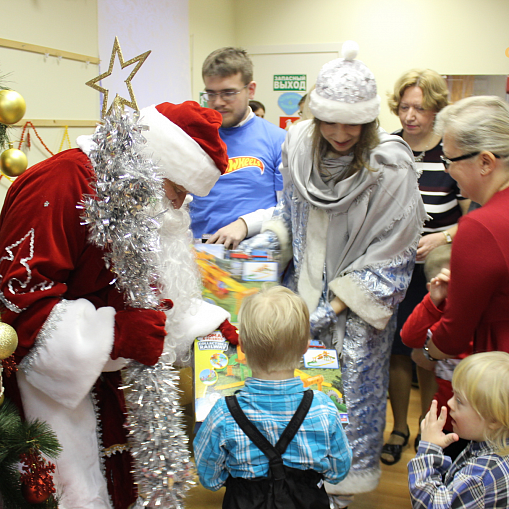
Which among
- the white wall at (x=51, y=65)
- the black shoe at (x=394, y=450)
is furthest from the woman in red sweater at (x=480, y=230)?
the white wall at (x=51, y=65)

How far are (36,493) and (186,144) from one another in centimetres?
108

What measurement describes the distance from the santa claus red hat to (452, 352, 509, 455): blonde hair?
3.19 feet

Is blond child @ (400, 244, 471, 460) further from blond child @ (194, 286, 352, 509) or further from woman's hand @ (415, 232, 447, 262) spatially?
woman's hand @ (415, 232, 447, 262)

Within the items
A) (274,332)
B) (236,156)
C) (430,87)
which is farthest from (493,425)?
(430,87)

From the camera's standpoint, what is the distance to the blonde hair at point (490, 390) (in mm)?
1268

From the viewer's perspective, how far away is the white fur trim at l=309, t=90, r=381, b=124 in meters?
1.90

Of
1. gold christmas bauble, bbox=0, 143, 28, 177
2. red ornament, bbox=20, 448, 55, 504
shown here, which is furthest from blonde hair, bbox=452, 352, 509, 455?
gold christmas bauble, bbox=0, 143, 28, 177

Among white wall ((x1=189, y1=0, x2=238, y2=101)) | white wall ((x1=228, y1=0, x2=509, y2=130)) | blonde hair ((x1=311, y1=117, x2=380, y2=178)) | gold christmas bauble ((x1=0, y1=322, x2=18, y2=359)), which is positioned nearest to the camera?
gold christmas bauble ((x1=0, y1=322, x2=18, y2=359))

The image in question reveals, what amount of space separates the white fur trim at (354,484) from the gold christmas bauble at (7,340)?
1421 mm

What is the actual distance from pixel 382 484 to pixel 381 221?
1.54 meters

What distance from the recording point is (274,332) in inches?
51.7

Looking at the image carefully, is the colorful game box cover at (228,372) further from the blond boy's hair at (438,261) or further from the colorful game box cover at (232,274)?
the blond boy's hair at (438,261)

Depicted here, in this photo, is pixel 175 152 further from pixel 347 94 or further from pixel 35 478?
pixel 35 478

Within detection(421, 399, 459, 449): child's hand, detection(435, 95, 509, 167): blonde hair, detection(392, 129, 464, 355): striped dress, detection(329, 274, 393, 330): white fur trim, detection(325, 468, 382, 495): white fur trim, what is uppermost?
detection(435, 95, 509, 167): blonde hair
